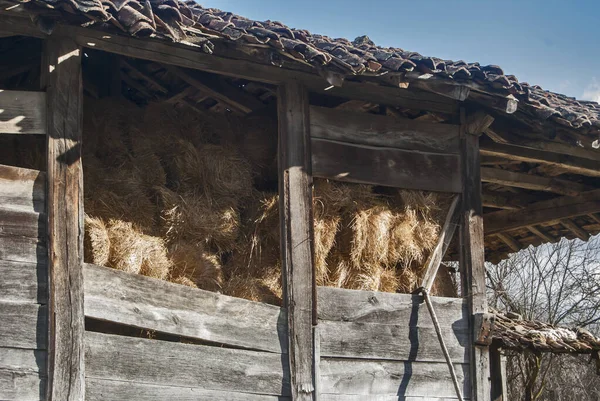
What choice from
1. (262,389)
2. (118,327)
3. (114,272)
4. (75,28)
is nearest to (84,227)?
(114,272)

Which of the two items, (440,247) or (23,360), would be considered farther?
(440,247)

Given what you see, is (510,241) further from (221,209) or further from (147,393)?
(147,393)

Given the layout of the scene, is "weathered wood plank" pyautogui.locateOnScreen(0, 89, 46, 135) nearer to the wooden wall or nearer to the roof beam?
the wooden wall

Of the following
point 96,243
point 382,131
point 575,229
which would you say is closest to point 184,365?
point 96,243

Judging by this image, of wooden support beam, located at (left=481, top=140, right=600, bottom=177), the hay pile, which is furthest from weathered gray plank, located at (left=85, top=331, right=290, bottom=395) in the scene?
wooden support beam, located at (left=481, top=140, right=600, bottom=177)

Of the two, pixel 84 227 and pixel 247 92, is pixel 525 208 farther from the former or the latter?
pixel 84 227

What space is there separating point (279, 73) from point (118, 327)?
7.52 ft

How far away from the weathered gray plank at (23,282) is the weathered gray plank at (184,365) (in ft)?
1.39

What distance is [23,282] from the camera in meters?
5.25

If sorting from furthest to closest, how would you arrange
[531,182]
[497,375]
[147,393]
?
[497,375] < [531,182] < [147,393]

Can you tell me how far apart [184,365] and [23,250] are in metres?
1.35

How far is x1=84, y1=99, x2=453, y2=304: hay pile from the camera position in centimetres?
619

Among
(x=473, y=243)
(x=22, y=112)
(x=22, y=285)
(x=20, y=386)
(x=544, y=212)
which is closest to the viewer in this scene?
(x=20, y=386)

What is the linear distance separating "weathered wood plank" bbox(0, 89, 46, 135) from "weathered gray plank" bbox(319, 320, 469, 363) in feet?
8.38
